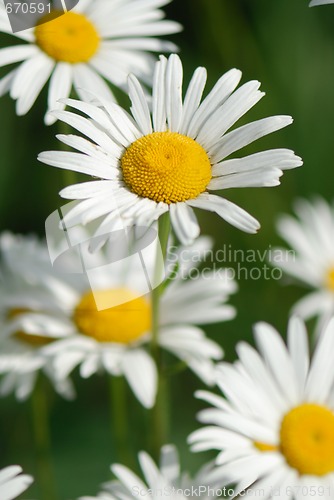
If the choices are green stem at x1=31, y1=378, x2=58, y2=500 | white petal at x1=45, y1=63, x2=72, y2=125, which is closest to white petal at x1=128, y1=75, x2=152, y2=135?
white petal at x1=45, y1=63, x2=72, y2=125

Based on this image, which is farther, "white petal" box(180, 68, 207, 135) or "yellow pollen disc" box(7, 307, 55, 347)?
"yellow pollen disc" box(7, 307, 55, 347)

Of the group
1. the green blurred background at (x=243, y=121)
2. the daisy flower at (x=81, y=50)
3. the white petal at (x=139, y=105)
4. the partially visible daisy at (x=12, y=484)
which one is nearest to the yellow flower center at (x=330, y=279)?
the green blurred background at (x=243, y=121)

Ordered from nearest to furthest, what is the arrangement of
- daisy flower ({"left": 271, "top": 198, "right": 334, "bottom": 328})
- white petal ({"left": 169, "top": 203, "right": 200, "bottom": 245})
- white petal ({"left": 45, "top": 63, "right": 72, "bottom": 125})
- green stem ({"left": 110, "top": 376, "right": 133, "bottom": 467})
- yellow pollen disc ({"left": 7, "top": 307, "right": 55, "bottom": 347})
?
1. white petal ({"left": 169, "top": 203, "right": 200, "bottom": 245})
2. white petal ({"left": 45, "top": 63, "right": 72, "bottom": 125})
3. green stem ({"left": 110, "top": 376, "right": 133, "bottom": 467})
4. yellow pollen disc ({"left": 7, "top": 307, "right": 55, "bottom": 347})
5. daisy flower ({"left": 271, "top": 198, "right": 334, "bottom": 328})

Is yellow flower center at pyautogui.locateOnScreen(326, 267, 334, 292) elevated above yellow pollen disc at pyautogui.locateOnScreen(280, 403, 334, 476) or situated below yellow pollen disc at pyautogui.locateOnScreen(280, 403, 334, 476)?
above

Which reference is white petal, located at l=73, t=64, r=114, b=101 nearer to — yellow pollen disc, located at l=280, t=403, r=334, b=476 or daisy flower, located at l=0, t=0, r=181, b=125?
daisy flower, located at l=0, t=0, r=181, b=125

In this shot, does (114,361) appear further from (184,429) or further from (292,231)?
(292,231)

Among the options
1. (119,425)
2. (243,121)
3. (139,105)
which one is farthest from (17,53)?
(243,121)

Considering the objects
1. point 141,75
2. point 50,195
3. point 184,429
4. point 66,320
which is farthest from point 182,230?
point 50,195
